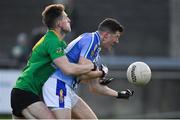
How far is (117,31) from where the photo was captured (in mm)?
8781

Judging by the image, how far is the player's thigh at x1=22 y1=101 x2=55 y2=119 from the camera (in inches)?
328

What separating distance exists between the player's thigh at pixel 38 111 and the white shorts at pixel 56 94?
90mm

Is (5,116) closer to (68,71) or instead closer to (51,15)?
(51,15)

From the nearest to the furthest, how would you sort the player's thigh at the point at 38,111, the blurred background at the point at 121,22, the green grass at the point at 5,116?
the player's thigh at the point at 38,111
the green grass at the point at 5,116
the blurred background at the point at 121,22

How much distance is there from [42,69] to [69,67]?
0.37 metres

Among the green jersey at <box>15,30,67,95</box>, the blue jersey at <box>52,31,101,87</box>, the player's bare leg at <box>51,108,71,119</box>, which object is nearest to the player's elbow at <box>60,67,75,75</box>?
the green jersey at <box>15,30,67,95</box>

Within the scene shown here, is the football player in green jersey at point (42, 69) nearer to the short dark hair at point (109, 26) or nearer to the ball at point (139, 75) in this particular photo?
the short dark hair at point (109, 26)

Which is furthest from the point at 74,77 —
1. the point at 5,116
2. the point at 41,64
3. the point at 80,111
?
the point at 5,116

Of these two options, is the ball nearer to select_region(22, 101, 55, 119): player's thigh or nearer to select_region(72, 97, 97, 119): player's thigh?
select_region(72, 97, 97, 119): player's thigh

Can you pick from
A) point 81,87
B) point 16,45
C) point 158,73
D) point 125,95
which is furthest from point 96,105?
point 125,95

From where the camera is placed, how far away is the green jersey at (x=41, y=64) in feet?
27.1

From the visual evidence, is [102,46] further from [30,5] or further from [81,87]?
[30,5]

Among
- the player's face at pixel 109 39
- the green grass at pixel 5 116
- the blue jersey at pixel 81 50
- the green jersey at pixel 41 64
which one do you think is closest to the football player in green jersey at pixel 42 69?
the green jersey at pixel 41 64

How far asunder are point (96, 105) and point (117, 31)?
7.12 meters
